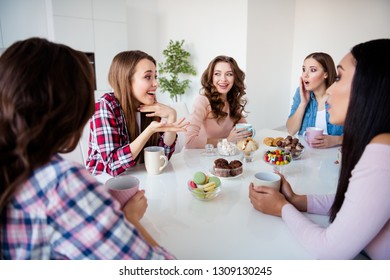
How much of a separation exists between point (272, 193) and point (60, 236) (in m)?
0.50

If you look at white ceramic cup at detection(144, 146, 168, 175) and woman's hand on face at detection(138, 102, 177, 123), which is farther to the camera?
woman's hand on face at detection(138, 102, 177, 123)

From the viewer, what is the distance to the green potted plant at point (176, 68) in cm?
342

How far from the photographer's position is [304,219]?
640 millimetres

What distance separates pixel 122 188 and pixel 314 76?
1538mm

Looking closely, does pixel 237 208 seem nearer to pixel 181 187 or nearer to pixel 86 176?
pixel 181 187

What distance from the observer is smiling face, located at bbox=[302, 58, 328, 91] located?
179cm

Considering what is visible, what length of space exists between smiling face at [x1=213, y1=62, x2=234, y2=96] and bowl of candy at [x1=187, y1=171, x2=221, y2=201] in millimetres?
1019

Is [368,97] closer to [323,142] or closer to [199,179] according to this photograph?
[199,179]

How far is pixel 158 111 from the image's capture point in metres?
1.22

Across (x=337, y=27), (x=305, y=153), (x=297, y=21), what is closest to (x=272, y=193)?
(x=305, y=153)

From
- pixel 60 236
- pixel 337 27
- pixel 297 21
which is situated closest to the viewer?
pixel 60 236

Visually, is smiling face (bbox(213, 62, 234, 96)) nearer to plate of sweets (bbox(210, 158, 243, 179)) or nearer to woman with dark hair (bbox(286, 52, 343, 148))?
woman with dark hair (bbox(286, 52, 343, 148))

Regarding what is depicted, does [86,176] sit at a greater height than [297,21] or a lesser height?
lesser

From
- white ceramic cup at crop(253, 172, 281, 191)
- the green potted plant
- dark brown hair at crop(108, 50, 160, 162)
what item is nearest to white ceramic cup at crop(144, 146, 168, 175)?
dark brown hair at crop(108, 50, 160, 162)
